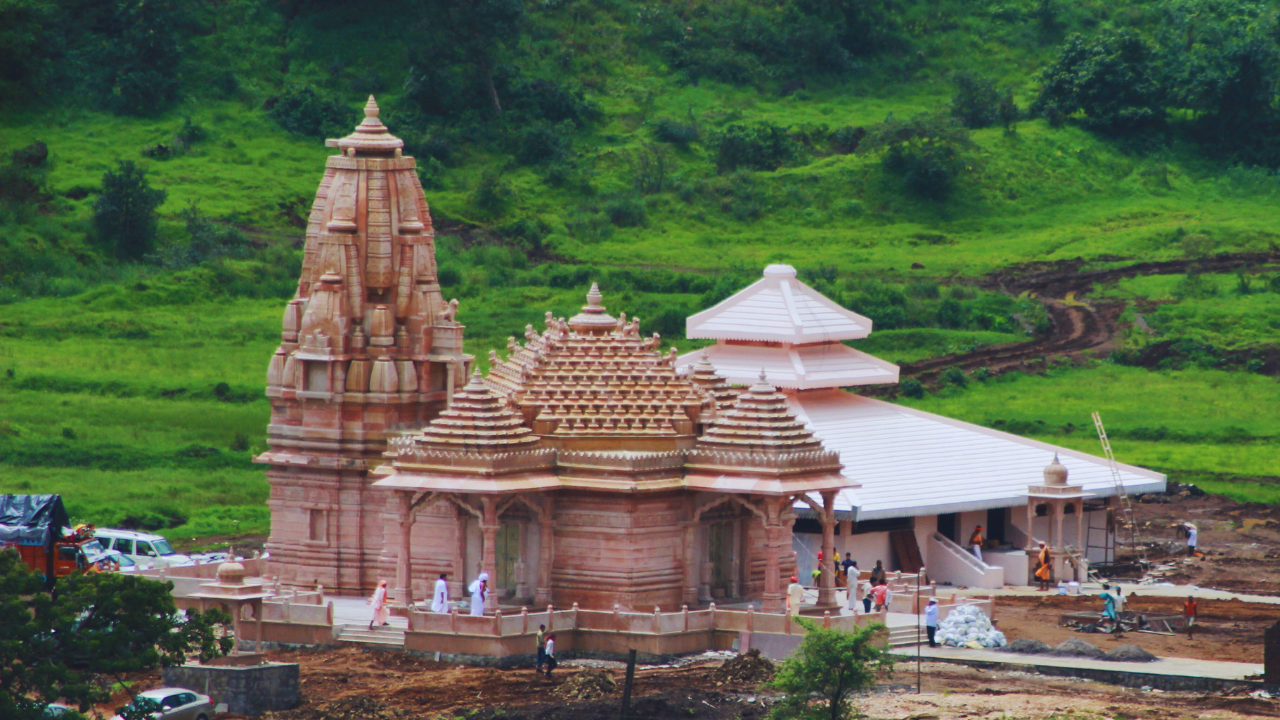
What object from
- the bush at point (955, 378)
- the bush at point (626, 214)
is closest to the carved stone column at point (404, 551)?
the bush at point (955, 378)

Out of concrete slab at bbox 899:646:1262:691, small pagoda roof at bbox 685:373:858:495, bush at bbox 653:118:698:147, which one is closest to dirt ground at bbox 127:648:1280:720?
A: concrete slab at bbox 899:646:1262:691

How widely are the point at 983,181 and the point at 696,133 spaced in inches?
512

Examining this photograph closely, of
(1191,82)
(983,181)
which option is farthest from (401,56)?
(1191,82)

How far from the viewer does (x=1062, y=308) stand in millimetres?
99875

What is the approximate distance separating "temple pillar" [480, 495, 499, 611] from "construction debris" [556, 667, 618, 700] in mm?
3605

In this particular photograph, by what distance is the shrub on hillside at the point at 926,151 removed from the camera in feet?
357

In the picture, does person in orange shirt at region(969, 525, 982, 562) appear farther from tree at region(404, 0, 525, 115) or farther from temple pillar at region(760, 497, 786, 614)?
tree at region(404, 0, 525, 115)

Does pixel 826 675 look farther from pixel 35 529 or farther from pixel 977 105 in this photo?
pixel 977 105

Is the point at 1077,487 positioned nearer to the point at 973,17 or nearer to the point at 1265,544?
the point at 1265,544

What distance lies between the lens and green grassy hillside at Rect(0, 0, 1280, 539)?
84.5 meters

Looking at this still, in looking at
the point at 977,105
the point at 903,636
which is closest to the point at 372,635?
the point at 903,636

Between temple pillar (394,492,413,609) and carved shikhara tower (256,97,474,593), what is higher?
carved shikhara tower (256,97,474,593)

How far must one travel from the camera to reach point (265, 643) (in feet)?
175

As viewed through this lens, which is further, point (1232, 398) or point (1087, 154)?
point (1087, 154)
